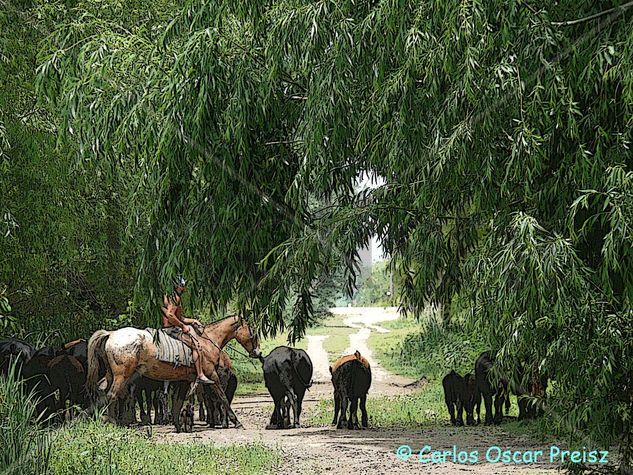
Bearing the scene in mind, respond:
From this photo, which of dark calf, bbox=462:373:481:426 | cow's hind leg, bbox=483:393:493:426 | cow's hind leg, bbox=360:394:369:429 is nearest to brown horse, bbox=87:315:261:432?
cow's hind leg, bbox=360:394:369:429

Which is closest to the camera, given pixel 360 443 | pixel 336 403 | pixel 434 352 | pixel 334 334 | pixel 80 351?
pixel 360 443

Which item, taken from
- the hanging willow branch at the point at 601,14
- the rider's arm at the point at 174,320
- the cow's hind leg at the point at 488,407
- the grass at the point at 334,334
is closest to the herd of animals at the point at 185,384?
the rider's arm at the point at 174,320

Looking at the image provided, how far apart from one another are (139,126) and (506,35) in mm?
3619

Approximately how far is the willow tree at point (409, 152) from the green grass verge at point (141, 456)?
67.1 inches

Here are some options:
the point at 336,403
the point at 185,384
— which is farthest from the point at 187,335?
the point at 336,403

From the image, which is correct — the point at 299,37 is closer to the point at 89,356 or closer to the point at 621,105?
the point at 621,105

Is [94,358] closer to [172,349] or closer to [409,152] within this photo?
[172,349]

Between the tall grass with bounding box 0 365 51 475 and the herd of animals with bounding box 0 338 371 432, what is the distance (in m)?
5.15

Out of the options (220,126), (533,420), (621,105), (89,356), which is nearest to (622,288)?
(621,105)

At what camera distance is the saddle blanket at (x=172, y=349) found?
1466 centimetres

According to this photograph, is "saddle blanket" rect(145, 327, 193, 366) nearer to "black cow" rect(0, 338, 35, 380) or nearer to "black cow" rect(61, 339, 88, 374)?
"black cow" rect(61, 339, 88, 374)

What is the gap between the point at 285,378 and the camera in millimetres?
14875

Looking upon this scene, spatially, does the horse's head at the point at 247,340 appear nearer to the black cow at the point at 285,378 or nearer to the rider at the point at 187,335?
the black cow at the point at 285,378

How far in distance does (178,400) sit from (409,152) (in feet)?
28.7
